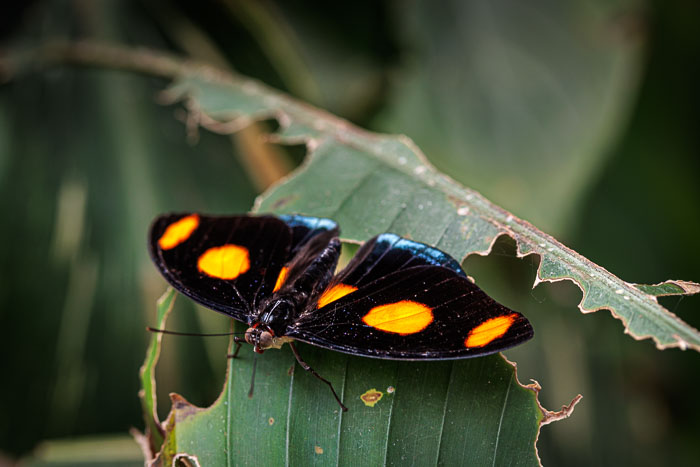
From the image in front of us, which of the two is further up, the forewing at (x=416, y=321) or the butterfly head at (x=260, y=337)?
the forewing at (x=416, y=321)

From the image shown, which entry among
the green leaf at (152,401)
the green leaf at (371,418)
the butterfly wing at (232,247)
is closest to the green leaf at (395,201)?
the butterfly wing at (232,247)

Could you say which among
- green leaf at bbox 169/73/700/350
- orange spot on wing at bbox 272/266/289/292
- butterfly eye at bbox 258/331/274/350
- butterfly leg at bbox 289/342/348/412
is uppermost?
green leaf at bbox 169/73/700/350

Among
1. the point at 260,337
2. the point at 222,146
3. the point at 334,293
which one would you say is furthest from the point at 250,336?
the point at 222,146

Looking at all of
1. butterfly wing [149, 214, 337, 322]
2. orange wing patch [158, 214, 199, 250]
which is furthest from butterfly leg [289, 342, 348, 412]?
orange wing patch [158, 214, 199, 250]

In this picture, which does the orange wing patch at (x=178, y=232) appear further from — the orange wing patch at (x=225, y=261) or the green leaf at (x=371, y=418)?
the green leaf at (x=371, y=418)

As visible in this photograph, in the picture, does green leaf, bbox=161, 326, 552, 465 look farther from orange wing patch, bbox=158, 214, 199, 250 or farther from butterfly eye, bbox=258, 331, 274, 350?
orange wing patch, bbox=158, 214, 199, 250

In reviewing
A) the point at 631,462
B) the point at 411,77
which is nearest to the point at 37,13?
the point at 411,77

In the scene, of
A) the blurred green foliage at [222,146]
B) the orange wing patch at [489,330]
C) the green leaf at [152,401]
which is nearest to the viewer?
the orange wing patch at [489,330]

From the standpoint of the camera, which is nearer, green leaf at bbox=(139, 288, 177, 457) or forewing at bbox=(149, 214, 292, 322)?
green leaf at bbox=(139, 288, 177, 457)
